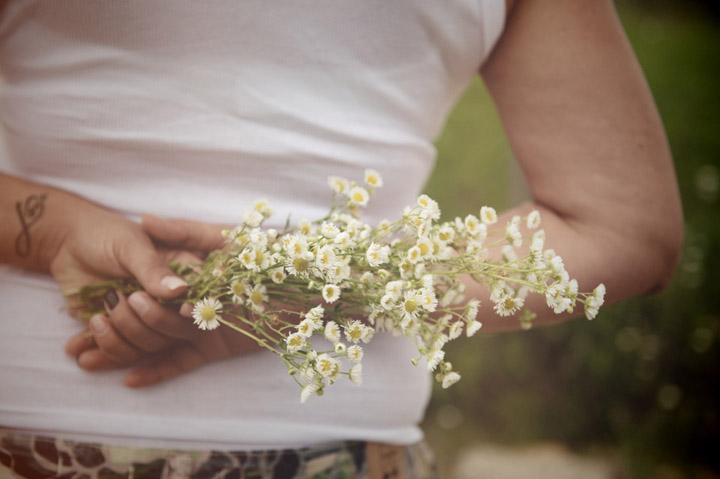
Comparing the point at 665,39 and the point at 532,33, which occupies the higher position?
the point at 532,33

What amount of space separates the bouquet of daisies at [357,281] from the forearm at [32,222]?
109 millimetres

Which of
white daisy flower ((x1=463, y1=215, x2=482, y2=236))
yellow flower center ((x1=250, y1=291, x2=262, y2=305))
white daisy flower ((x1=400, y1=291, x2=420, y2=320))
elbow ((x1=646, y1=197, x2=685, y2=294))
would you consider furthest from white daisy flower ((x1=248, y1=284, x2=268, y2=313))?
elbow ((x1=646, y1=197, x2=685, y2=294))

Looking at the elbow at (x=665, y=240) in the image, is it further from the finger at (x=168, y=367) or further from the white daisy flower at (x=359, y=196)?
the finger at (x=168, y=367)

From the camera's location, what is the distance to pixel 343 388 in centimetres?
105

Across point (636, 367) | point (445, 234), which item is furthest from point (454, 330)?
point (636, 367)

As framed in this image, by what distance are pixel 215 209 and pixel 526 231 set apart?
60 centimetres

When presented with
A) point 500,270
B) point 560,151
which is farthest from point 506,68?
point 500,270

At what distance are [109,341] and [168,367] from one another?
0.11 meters

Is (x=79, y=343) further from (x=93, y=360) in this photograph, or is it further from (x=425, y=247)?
(x=425, y=247)

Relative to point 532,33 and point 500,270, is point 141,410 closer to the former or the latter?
point 500,270

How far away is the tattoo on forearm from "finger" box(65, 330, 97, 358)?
0.61 feet

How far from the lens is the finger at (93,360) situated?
971 mm

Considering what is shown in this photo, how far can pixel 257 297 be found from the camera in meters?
0.90

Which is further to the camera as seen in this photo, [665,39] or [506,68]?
[665,39]
